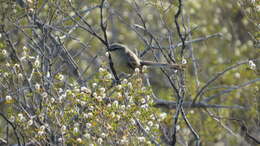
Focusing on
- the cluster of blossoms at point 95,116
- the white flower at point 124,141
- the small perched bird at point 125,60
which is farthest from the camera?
the small perched bird at point 125,60

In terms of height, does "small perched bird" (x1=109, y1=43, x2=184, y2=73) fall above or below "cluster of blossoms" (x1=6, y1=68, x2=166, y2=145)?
above

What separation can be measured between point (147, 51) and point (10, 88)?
7.34ft

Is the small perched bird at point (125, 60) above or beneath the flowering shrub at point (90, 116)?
above

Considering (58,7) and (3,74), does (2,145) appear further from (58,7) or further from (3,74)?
(58,7)

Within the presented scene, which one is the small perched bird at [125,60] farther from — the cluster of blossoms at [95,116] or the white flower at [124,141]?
the white flower at [124,141]

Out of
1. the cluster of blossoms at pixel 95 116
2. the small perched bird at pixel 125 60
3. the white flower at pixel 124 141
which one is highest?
the small perched bird at pixel 125 60

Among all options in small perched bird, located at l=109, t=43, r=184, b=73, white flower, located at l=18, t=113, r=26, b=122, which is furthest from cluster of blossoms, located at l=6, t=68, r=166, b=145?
small perched bird, located at l=109, t=43, r=184, b=73

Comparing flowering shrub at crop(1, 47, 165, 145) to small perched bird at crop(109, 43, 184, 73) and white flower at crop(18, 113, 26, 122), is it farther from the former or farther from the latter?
small perched bird at crop(109, 43, 184, 73)

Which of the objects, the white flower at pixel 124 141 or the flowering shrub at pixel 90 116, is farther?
the flowering shrub at pixel 90 116

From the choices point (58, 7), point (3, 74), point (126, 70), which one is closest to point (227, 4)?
point (126, 70)

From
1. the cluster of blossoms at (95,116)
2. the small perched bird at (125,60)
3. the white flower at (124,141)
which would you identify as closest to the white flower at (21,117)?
the cluster of blossoms at (95,116)

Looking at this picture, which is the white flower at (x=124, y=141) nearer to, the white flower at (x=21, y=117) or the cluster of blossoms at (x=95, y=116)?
the cluster of blossoms at (x=95, y=116)

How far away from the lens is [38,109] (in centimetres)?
531

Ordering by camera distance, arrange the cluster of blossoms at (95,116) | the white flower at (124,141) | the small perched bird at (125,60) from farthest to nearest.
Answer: the small perched bird at (125,60) < the cluster of blossoms at (95,116) < the white flower at (124,141)
